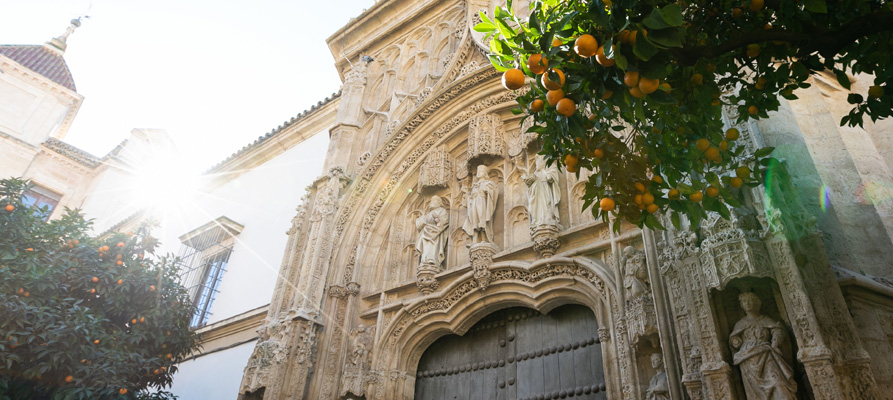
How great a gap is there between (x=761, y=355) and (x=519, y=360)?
2680 millimetres

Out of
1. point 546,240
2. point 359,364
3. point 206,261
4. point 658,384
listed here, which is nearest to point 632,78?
point 658,384

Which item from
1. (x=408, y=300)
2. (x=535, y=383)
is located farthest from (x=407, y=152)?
(x=535, y=383)

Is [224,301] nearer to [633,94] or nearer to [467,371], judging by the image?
[467,371]

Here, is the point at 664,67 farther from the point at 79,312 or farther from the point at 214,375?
the point at 214,375

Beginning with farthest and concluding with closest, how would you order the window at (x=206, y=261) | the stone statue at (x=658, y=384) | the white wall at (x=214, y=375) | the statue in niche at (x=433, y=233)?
the window at (x=206, y=261)
the white wall at (x=214, y=375)
the statue in niche at (x=433, y=233)
the stone statue at (x=658, y=384)

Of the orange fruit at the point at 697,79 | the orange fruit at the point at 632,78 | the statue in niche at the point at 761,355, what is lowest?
the statue in niche at the point at 761,355

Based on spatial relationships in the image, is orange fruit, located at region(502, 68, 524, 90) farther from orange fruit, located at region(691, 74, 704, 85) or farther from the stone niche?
the stone niche

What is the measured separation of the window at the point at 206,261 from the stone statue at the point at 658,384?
9038 millimetres

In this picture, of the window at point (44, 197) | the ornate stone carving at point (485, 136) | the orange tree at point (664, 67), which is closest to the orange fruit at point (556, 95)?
the orange tree at point (664, 67)

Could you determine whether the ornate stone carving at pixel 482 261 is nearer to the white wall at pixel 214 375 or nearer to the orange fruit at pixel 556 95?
the orange fruit at pixel 556 95

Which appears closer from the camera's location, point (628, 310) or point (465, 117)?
point (628, 310)

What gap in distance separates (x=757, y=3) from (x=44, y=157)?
23.3 metres

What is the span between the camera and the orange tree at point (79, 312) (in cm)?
562

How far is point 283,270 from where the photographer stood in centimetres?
765
